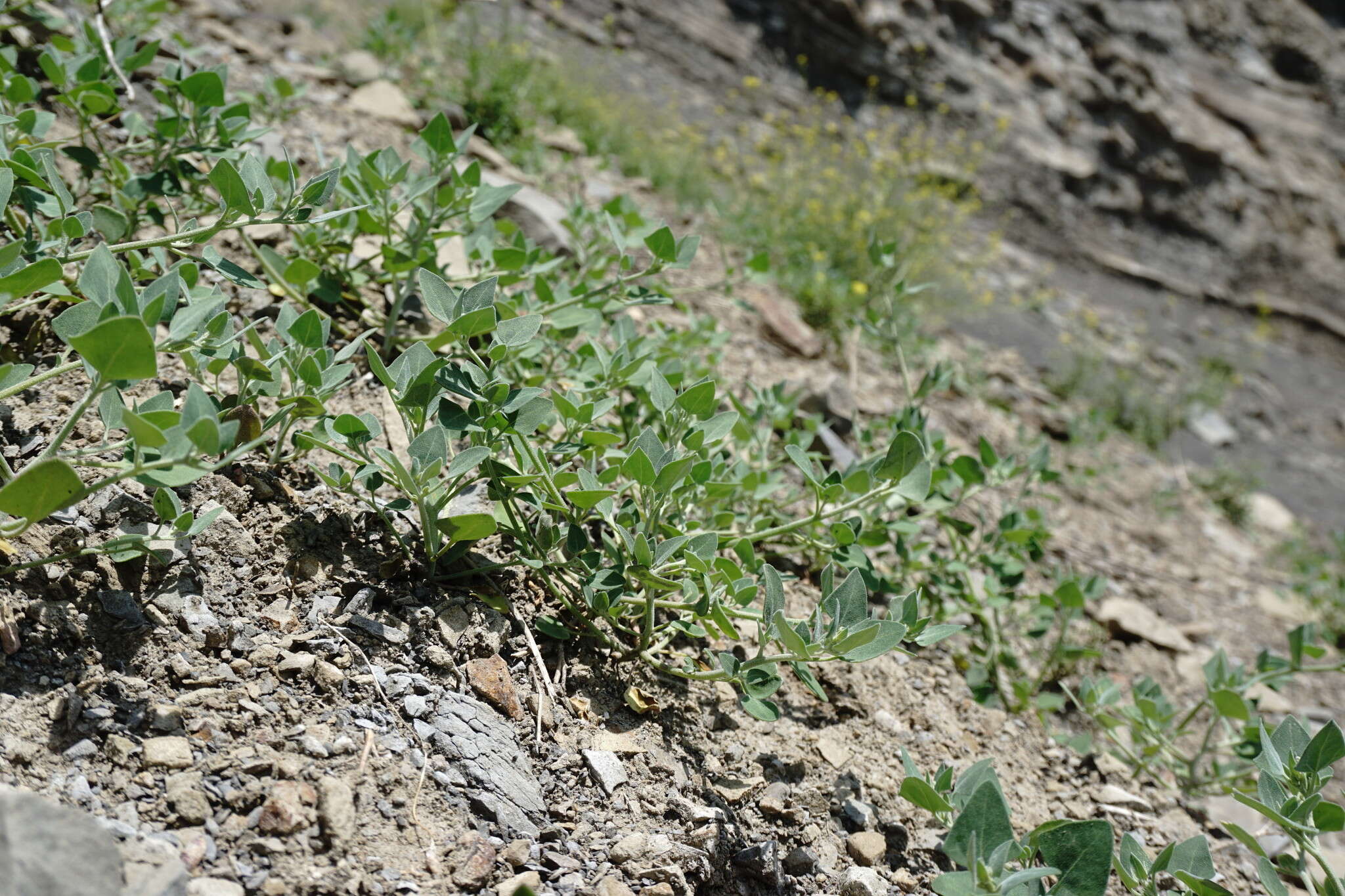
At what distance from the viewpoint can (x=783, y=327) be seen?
11.7 ft

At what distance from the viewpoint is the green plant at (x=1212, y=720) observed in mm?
1977

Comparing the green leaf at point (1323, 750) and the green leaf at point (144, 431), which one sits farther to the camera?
the green leaf at point (1323, 750)

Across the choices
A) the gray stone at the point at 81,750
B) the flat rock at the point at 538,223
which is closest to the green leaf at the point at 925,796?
the gray stone at the point at 81,750

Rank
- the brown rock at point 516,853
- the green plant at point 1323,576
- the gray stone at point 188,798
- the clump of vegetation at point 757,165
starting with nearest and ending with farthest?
the gray stone at point 188,798, the brown rock at point 516,853, the green plant at point 1323,576, the clump of vegetation at point 757,165

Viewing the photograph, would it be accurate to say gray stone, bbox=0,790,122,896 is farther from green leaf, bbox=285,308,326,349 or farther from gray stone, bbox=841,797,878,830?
gray stone, bbox=841,797,878,830

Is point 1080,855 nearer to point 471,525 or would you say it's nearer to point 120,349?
point 471,525

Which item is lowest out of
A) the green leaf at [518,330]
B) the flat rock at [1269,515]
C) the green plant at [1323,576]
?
the flat rock at [1269,515]

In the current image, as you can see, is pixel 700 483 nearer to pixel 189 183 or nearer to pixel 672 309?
pixel 189 183

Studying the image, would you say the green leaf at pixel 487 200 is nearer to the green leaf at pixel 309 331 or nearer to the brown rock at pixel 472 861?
the green leaf at pixel 309 331

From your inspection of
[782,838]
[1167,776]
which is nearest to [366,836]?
[782,838]

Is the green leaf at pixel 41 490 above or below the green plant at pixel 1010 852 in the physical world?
above

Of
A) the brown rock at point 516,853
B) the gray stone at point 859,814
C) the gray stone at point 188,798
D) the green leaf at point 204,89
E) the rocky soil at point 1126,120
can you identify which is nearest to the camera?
the gray stone at point 188,798

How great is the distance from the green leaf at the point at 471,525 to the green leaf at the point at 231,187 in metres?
0.55

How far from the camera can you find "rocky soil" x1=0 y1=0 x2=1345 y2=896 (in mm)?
1091
